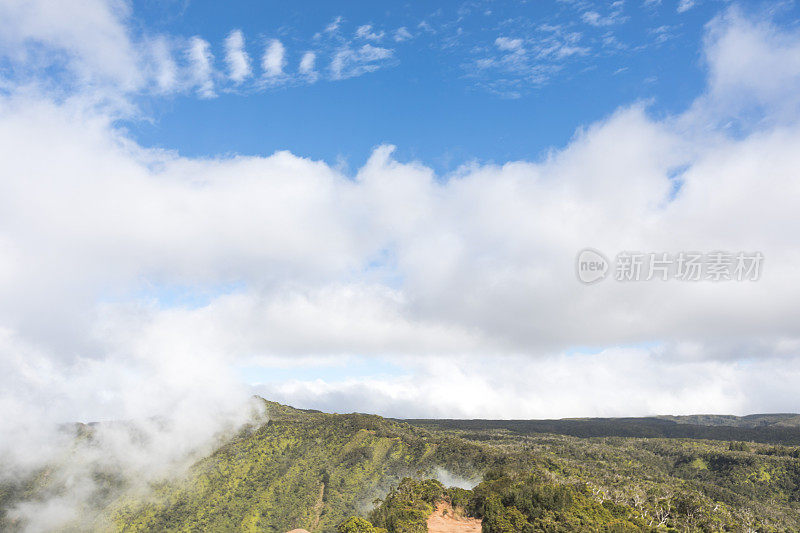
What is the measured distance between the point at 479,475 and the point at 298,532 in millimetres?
96557

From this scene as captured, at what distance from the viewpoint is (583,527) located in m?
77.7

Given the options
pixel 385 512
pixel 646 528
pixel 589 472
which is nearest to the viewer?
pixel 646 528

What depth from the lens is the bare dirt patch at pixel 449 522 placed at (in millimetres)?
104188

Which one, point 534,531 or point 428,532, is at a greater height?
point 534,531

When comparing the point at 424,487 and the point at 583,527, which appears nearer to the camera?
the point at 583,527

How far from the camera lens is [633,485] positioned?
165500 millimetres

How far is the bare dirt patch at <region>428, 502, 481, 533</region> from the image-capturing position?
342ft

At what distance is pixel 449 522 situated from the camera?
365 ft

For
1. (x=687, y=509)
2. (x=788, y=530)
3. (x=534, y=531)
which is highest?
(x=534, y=531)

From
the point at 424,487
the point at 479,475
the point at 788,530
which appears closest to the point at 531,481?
the point at 424,487

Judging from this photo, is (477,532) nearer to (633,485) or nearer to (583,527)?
(583,527)

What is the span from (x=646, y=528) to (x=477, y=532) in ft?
111

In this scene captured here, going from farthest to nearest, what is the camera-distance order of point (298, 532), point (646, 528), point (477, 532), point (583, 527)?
1. point (298, 532)
2. point (477, 532)
3. point (646, 528)
4. point (583, 527)

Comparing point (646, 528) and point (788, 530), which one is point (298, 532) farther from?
point (788, 530)
